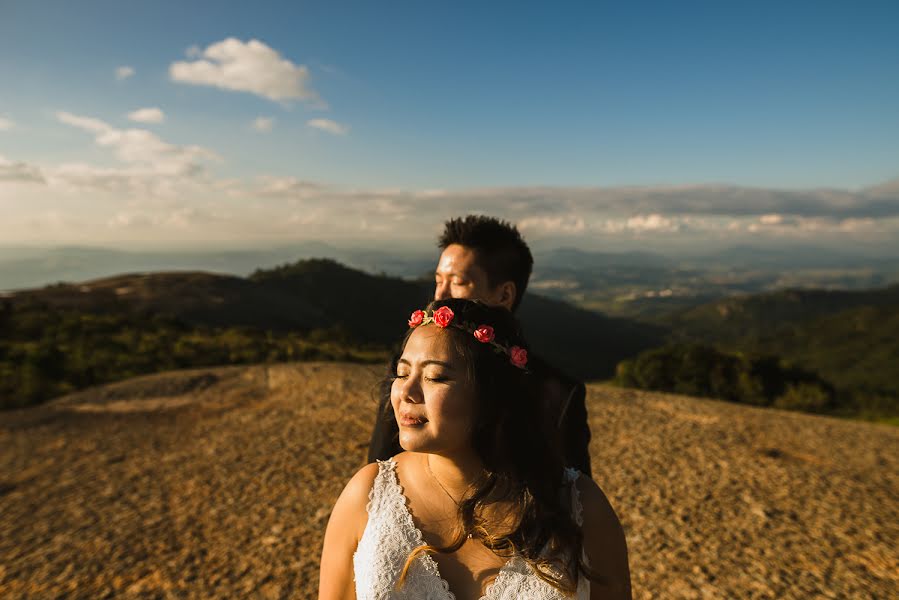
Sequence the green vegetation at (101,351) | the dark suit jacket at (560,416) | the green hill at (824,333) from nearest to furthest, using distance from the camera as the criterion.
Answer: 1. the dark suit jacket at (560,416)
2. the green vegetation at (101,351)
3. the green hill at (824,333)

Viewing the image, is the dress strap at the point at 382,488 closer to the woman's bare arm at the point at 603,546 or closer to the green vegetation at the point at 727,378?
the woman's bare arm at the point at 603,546

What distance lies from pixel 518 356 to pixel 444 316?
263 millimetres

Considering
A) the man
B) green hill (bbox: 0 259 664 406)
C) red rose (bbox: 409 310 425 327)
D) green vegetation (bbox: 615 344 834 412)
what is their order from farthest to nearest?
green hill (bbox: 0 259 664 406) < green vegetation (bbox: 615 344 834 412) < the man < red rose (bbox: 409 310 425 327)

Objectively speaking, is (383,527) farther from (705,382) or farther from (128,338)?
(128,338)

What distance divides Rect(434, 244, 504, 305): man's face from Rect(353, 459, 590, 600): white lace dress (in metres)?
1.11

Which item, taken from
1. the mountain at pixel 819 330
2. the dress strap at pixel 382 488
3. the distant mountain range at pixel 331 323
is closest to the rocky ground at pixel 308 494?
the dress strap at pixel 382 488

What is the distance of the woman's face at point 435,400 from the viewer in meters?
1.48

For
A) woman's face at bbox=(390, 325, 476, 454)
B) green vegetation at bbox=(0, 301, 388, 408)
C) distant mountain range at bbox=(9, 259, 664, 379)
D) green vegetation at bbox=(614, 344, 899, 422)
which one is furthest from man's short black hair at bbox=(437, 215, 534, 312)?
green vegetation at bbox=(0, 301, 388, 408)

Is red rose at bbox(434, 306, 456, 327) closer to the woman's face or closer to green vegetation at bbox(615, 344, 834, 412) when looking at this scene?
the woman's face

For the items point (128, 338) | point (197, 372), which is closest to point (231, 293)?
point (128, 338)

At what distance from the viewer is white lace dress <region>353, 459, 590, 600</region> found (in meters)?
1.55

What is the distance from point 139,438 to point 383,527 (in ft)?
27.7

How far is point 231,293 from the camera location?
151ft

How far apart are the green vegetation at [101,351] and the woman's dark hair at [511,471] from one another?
1305cm
